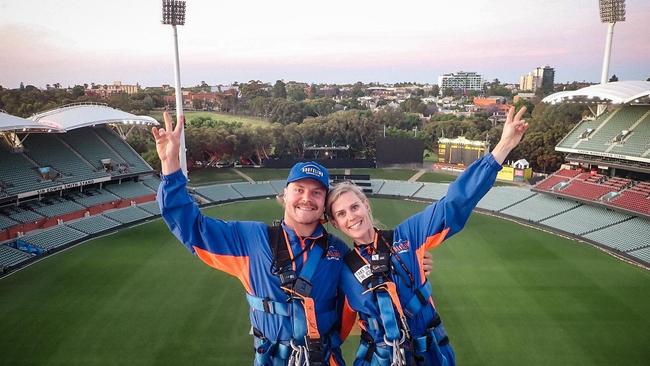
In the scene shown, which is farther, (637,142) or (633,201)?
(637,142)

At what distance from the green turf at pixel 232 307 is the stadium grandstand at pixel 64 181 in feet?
9.13

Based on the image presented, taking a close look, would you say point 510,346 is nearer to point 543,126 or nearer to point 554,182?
point 554,182

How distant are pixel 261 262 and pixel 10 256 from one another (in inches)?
970

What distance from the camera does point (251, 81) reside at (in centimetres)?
11525

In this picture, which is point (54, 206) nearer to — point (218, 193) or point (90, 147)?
point (90, 147)

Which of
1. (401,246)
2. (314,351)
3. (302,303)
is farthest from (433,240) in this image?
(314,351)

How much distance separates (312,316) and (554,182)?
1397 inches

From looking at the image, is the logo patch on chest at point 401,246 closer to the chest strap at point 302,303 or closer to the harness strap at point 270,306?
the chest strap at point 302,303

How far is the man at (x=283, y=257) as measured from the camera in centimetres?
318

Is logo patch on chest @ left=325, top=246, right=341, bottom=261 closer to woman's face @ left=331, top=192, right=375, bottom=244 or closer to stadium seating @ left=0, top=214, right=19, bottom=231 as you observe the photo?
woman's face @ left=331, top=192, right=375, bottom=244

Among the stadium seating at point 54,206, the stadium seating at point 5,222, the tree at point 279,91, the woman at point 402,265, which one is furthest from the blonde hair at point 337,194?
the tree at point 279,91

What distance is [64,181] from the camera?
29.9m

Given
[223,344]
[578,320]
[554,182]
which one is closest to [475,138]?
[554,182]

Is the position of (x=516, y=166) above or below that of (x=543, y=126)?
below
